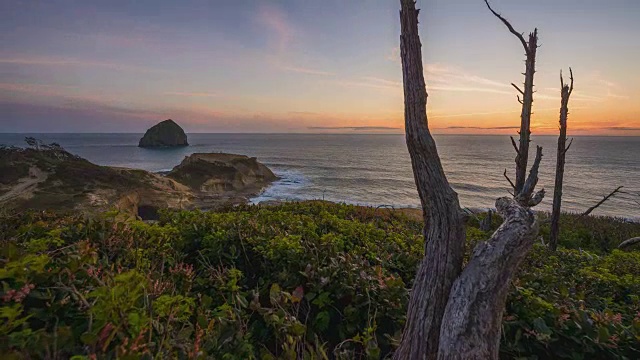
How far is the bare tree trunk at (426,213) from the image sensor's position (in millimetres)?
2201

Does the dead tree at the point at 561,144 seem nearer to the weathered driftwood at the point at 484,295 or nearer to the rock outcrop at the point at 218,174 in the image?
the weathered driftwood at the point at 484,295

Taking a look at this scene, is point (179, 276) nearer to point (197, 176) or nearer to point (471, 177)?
point (197, 176)

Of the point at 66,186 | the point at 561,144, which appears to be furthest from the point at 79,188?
the point at 561,144

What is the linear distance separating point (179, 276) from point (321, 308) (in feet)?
4.81

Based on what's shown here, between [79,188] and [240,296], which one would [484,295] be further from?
[79,188]

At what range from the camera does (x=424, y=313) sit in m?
2.20

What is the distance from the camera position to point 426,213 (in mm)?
2357

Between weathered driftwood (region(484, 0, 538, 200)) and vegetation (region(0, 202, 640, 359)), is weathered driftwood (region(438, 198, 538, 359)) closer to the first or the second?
vegetation (region(0, 202, 640, 359))

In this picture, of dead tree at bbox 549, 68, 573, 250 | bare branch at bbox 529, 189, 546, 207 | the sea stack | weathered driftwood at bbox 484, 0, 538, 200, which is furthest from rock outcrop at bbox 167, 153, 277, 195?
the sea stack

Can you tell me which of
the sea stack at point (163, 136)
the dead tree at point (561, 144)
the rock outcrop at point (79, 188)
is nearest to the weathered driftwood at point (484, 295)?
the dead tree at point (561, 144)

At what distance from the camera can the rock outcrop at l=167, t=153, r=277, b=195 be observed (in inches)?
1391

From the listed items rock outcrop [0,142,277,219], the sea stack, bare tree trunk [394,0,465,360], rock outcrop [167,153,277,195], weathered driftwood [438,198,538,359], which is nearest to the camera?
weathered driftwood [438,198,538,359]

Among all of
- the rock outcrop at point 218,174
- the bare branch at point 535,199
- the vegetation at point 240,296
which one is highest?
the bare branch at point 535,199

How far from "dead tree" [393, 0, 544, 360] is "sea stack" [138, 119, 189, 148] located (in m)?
154
